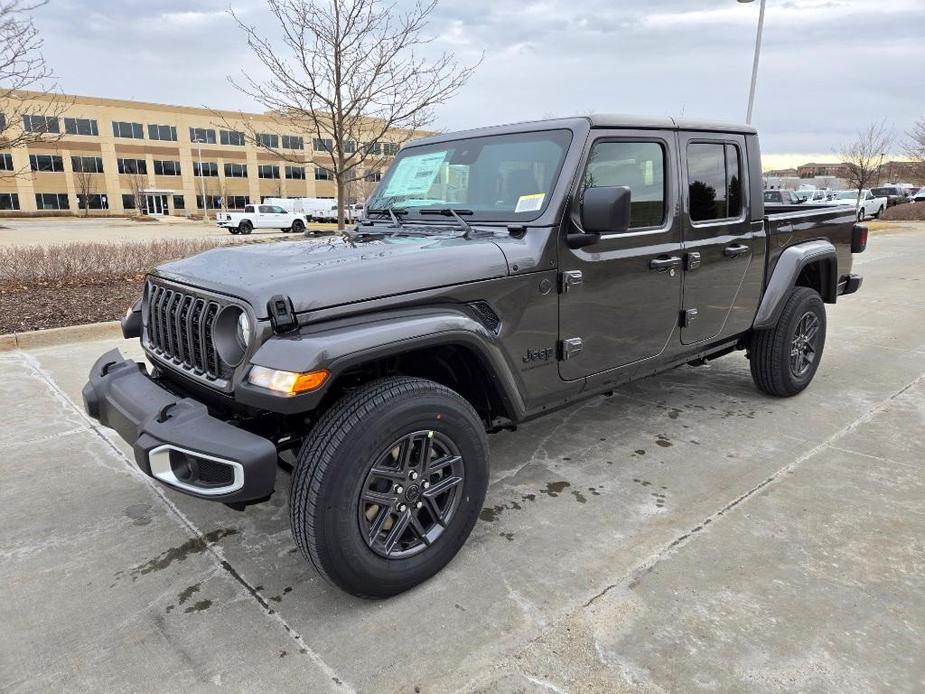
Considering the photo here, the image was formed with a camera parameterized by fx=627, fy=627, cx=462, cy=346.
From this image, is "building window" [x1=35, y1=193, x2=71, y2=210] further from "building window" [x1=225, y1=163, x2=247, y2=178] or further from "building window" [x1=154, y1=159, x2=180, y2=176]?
"building window" [x1=225, y1=163, x2=247, y2=178]

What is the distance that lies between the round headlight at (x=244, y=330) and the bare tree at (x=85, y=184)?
6982 cm

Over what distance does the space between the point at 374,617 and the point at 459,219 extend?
190 cm

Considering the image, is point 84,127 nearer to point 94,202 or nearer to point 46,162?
point 46,162

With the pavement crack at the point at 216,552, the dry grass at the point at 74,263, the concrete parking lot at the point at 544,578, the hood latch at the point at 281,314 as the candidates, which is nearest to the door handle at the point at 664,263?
the concrete parking lot at the point at 544,578

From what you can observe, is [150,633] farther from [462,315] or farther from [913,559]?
[913,559]

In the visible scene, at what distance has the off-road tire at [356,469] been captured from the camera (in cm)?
221

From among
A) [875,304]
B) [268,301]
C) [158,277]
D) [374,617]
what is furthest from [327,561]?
[875,304]

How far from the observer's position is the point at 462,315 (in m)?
2.57

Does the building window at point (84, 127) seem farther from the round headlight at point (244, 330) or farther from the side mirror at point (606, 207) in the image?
the side mirror at point (606, 207)

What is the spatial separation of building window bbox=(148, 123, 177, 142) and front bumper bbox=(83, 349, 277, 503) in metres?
73.4

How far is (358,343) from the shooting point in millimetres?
2242

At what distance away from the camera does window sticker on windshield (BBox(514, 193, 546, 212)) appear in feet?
9.75

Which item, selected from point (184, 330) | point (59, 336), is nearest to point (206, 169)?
point (59, 336)

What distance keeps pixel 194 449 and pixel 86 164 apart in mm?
73386
